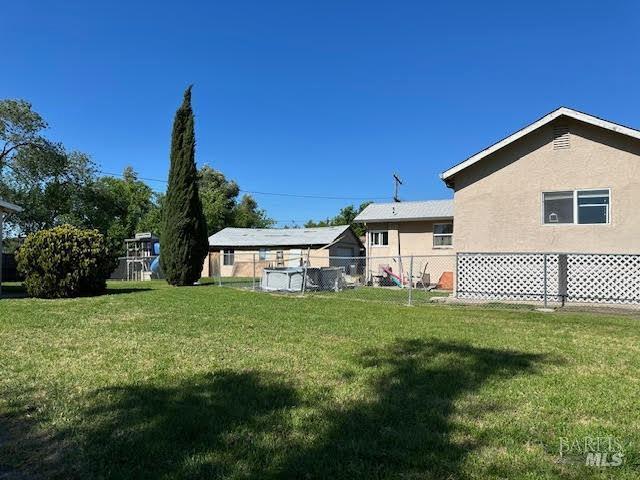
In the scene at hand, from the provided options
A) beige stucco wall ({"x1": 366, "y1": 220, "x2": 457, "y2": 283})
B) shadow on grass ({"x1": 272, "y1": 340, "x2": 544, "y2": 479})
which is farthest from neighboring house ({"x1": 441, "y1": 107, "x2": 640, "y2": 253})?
shadow on grass ({"x1": 272, "y1": 340, "x2": 544, "y2": 479})

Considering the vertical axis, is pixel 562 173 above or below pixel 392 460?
above

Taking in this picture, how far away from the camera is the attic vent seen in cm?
1452

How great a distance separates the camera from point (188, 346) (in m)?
6.68

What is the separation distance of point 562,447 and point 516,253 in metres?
11.2

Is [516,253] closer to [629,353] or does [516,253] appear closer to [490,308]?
[490,308]

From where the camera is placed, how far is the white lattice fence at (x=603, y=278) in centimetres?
1300

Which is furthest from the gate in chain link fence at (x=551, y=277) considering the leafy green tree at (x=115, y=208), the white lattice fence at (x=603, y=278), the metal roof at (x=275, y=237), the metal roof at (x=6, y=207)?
the leafy green tree at (x=115, y=208)

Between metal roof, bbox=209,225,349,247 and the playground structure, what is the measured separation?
3.95m

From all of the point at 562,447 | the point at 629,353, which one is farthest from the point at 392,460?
the point at 629,353

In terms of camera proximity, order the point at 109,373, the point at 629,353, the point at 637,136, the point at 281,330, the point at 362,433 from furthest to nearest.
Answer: the point at 637,136 < the point at 281,330 < the point at 629,353 < the point at 109,373 < the point at 362,433

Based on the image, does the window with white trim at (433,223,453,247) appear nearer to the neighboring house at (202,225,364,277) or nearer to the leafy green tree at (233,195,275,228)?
the neighboring house at (202,225,364,277)

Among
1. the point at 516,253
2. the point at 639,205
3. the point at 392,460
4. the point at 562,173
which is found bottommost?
the point at 392,460

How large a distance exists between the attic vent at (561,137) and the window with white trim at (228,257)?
77.3ft

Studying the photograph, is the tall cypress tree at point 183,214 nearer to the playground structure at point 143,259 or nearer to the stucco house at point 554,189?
the stucco house at point 554,189
